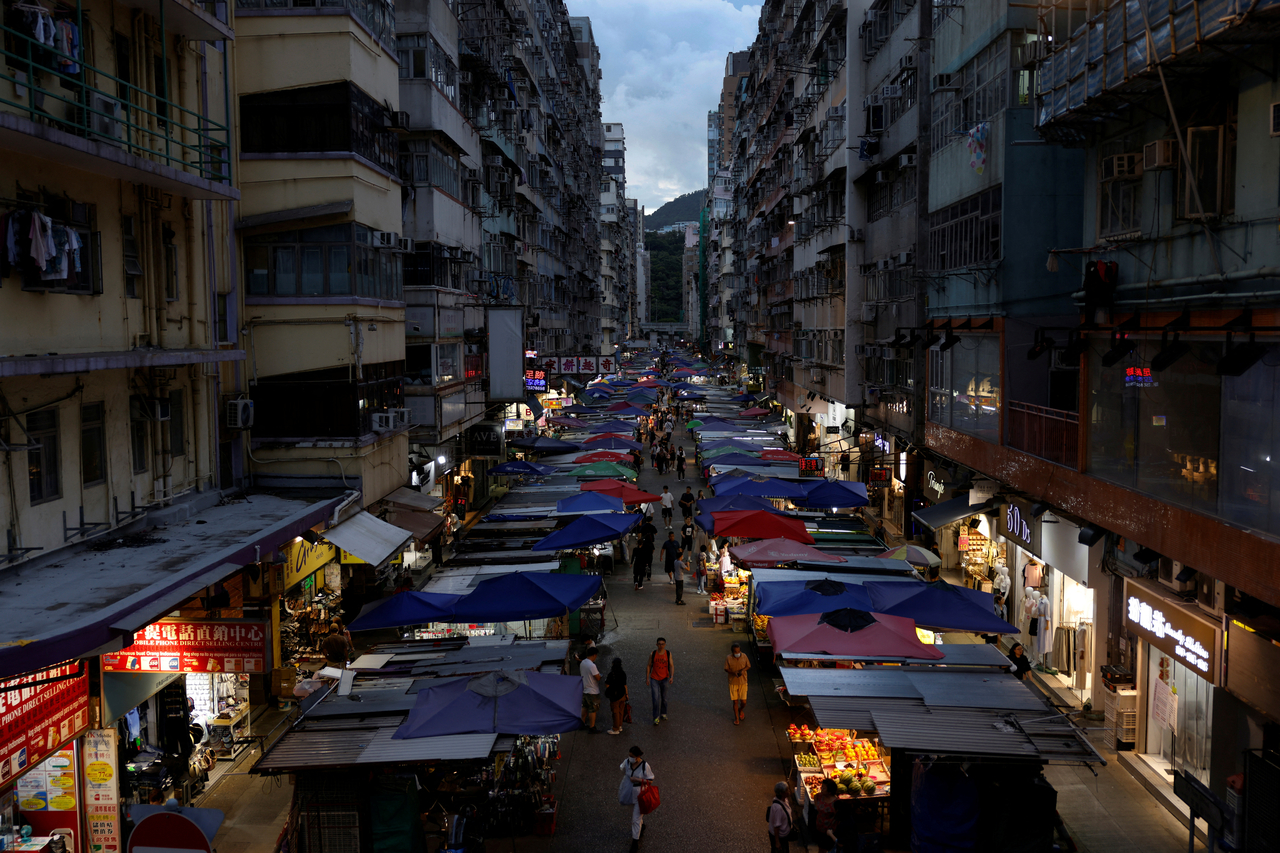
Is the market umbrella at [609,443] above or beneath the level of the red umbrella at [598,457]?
above

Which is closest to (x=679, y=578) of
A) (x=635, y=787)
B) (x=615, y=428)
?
(x=635, y=787)

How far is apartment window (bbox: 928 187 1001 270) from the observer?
18.9 metres

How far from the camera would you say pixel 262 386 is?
1875 cm

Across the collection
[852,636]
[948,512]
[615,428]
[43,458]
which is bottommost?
[852,636]

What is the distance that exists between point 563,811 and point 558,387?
4539 cm

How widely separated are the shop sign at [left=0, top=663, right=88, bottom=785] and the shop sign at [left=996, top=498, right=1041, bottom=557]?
15.0 m

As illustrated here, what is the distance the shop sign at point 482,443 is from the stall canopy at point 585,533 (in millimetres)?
11416

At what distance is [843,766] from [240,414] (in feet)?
39.0

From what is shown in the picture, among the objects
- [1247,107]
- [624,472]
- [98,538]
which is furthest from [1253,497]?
[624,472]

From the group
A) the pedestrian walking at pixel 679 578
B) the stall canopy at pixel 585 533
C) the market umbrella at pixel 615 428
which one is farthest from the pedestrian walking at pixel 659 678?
the market umbrella at pixel 615 428

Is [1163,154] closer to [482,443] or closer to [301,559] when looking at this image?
[301,559]

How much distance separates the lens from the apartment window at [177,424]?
1501 centimetres

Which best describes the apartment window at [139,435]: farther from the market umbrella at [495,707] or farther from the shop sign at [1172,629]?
the shop sign at [1172,629]

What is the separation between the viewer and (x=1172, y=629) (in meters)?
12.5
